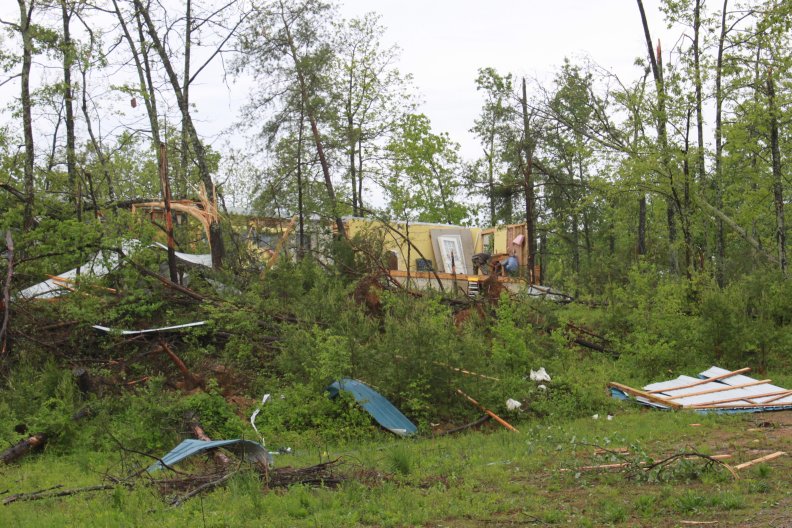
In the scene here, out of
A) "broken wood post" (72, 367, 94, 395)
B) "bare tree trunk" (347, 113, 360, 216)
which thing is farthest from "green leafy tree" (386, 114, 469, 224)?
"broken wood post" (72, 367, 94, 395)

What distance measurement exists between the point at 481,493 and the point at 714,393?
5.67 metres

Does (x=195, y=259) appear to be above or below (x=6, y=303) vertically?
above

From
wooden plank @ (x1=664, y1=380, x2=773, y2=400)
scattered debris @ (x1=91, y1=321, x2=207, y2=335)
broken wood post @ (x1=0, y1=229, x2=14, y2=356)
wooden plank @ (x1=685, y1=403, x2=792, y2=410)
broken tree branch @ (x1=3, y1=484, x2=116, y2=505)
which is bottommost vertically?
wooden plank @ (x1=685, y1=403, x2=792, y2=410)

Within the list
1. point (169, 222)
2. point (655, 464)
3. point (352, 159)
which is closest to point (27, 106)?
point (169, 222)

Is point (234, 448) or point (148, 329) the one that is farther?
point (148, 329)


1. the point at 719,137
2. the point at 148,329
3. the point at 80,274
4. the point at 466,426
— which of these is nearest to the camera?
the point at 466,426

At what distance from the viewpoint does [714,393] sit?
10.9 metres

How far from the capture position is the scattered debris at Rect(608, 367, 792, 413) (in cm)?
1019

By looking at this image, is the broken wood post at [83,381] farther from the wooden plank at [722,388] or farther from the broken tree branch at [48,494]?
the wooden plank at [722,388]

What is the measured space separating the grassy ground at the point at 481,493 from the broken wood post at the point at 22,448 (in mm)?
527

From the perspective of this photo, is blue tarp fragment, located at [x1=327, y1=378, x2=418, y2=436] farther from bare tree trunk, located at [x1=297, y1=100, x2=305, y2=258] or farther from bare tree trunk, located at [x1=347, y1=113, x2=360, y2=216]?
bare tree trunk, located at [x1=347, y1=113, x2=360, y2=216]

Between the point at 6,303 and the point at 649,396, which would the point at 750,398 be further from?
the point at 6,303

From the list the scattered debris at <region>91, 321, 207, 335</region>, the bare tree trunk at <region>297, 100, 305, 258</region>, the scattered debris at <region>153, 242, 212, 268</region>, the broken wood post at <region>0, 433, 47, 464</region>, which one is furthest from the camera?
the bare tree trunk at <region>297, 100, 305, 258</region>

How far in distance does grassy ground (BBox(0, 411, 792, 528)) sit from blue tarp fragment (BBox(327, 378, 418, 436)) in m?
1.19
